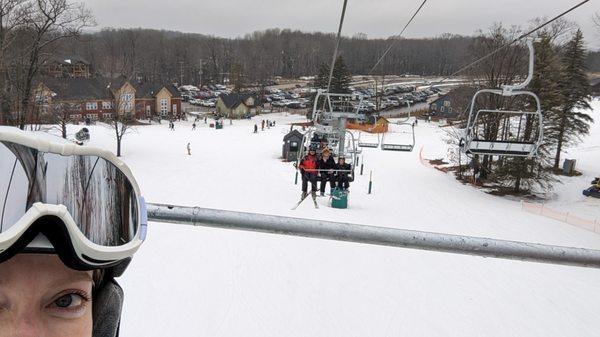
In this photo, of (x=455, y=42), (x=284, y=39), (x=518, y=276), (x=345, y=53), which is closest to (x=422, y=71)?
(x=455, y=42)

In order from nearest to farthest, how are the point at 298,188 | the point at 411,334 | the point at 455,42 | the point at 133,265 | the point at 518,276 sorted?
the point at 411,334 < the point at 133,265 < the point at 518,276 < the point at 298,188 < the point at 455,42

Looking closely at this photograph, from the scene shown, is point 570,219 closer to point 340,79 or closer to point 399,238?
point 399,238

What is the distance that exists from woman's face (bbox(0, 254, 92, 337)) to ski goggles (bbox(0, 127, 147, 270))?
0.10 feet

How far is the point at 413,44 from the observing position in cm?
15262

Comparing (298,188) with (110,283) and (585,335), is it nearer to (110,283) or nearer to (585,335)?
(585,335)

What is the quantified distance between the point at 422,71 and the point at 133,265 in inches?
5635

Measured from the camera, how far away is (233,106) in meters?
70.8

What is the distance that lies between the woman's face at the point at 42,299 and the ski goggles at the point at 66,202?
1.2 inches

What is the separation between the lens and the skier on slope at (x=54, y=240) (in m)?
0.89

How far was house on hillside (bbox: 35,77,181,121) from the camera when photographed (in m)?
54.3

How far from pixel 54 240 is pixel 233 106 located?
71.5 meters

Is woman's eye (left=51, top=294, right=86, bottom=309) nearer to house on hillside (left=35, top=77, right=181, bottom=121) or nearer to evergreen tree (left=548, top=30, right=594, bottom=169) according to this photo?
evergreen tree (left=548, top=30, right=594, bottom=169)

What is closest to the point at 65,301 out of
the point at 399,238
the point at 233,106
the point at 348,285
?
the point at 399,238

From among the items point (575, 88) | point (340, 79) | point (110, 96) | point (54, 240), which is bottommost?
point (110, 96)
